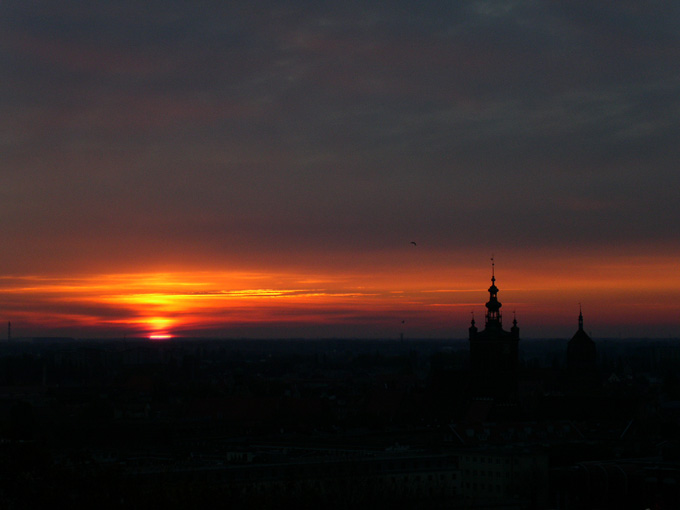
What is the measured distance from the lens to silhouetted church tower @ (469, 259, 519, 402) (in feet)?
405

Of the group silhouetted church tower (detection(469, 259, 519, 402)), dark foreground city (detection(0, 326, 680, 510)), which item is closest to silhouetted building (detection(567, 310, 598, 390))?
dark foreground city (detection(0, 326, 680, 510))

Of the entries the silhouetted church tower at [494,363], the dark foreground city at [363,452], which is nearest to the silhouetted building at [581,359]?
the dark foreground city at [363,452]

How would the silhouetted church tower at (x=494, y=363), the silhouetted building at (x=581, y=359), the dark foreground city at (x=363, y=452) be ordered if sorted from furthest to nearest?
the silhouetted building at (x=581, y=359) < the silhouetted church tower at (x=494, y=363) < the dark foreground city at (x=363, y=452)

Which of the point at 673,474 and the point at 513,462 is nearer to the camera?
the point at 673,474

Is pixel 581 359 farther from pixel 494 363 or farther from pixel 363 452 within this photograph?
pixel 363 452

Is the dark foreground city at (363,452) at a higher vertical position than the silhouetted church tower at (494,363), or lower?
lower

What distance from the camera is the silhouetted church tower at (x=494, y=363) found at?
123438 millimetres

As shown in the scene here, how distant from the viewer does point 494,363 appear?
4916 inches

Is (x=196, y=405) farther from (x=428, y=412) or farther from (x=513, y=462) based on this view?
(x=513, y=462)

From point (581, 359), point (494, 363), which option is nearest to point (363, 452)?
point (494, 363)

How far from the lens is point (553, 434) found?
4151 inches

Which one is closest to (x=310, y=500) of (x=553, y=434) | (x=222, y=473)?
(x=222, y=473)

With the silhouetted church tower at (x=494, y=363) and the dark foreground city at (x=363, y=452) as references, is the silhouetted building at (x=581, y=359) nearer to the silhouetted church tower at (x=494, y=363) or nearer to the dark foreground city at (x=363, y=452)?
the dark foreground city at (x=363, y=452)

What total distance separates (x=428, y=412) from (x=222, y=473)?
60451mm
